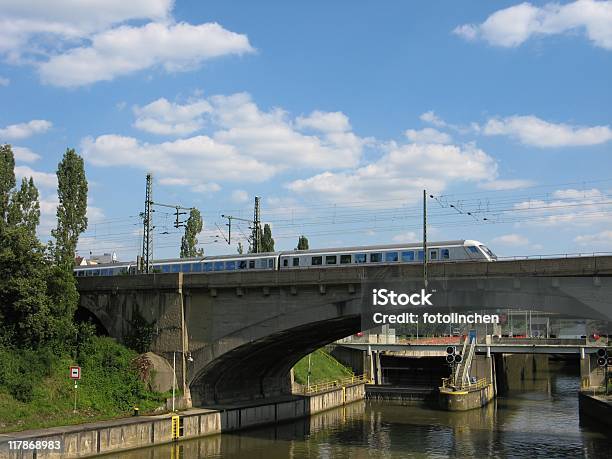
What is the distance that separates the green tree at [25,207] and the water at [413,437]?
1650 cm

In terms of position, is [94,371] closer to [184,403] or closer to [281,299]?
[184,403]

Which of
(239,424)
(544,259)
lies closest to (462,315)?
(544,259)

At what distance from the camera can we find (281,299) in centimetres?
4519

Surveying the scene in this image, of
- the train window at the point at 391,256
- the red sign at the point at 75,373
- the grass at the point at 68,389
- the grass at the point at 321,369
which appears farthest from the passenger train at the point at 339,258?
the red sign at the point at 75,373

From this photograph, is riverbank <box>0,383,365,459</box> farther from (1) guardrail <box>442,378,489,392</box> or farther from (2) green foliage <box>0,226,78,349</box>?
(1) guardrail <box>442,378,489,392</box>

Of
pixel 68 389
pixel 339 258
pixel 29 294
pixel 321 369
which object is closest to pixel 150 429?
pixel 68 389

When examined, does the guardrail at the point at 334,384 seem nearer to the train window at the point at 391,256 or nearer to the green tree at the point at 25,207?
the train window at the point at 391,256

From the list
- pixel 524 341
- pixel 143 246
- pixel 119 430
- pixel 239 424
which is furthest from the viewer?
pixel 524 341

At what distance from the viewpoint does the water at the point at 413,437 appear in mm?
42188

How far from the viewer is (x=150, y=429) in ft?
135

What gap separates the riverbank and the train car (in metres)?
11.5

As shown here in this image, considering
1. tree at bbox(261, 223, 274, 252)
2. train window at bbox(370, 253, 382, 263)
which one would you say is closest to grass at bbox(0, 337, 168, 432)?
train window at bbox(370, 253, 382, 263)

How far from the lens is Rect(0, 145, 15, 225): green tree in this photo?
44.2 meters

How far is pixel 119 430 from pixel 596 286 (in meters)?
27.3
